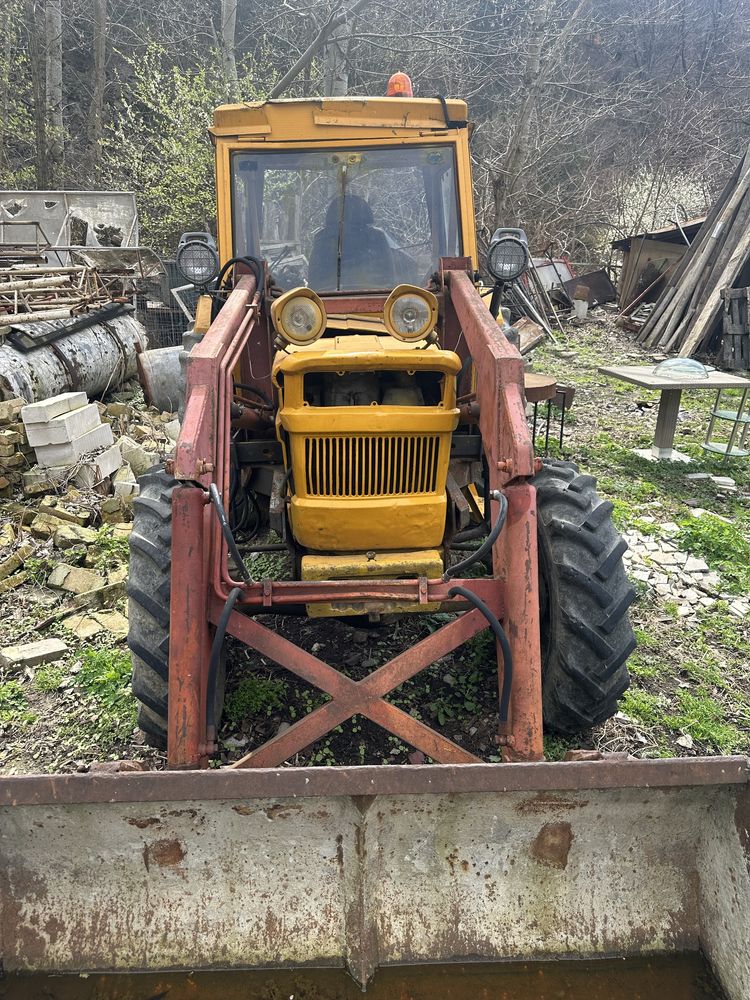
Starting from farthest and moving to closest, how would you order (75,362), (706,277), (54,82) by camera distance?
(54,82)
(706,277)
(75,362)

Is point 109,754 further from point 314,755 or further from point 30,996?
point 30,996

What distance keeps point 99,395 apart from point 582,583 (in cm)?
733

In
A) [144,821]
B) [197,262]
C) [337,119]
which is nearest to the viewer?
[144,821]

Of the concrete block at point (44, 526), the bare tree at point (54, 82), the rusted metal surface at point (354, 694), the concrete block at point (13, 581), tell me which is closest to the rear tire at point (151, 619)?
the rusted metal surface at point (354, 694)

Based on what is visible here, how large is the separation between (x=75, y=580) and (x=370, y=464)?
9.04 ft

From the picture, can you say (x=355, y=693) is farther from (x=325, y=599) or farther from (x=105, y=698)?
(x=105, y=698)

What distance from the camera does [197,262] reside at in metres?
3.88

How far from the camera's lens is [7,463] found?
6.03m

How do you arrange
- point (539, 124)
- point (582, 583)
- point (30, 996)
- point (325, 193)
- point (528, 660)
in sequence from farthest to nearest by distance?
point (539, 124) → point (325, 193) → point (582, 583) → point (528, 660) → point (30, 996)

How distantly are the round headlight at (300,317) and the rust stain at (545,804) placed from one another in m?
1.95

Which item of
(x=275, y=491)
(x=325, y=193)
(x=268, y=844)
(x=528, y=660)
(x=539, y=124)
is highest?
(x=539, y=124)

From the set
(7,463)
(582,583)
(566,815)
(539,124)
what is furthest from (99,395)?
(539,124)

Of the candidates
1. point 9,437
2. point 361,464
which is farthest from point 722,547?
point 9,437

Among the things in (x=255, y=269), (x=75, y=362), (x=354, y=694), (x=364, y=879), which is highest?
(x=255, y=269)
